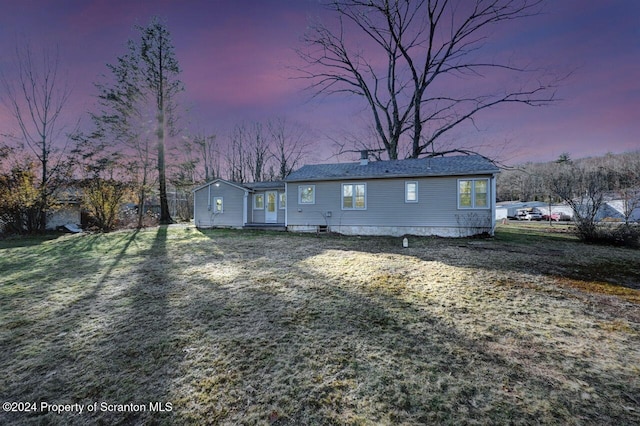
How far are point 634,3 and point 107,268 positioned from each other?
20965 mm

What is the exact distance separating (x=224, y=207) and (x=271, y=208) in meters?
3.00

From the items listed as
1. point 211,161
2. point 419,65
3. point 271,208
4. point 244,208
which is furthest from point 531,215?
point 211,161

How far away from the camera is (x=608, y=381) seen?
2125 mm

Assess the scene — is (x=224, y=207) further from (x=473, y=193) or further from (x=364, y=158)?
(x=473, y=193)

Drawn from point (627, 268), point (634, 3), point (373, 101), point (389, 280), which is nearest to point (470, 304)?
point (389, 280)

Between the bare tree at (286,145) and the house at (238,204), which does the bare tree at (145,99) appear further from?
the bare tree at (286,145)

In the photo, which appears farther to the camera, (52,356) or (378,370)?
(52,356)

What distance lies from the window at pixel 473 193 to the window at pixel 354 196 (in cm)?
427

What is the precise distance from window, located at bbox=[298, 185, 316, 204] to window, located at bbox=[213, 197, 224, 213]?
558cm

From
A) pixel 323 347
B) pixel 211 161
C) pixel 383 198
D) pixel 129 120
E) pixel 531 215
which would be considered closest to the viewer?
pixel 323 347

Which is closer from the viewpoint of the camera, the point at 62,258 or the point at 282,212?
the point at 62,258

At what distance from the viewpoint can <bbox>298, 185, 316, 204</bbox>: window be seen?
1387 centimetres

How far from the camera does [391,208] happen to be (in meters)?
12.5

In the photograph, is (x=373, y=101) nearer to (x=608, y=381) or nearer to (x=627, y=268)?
(x=627, y=268)
